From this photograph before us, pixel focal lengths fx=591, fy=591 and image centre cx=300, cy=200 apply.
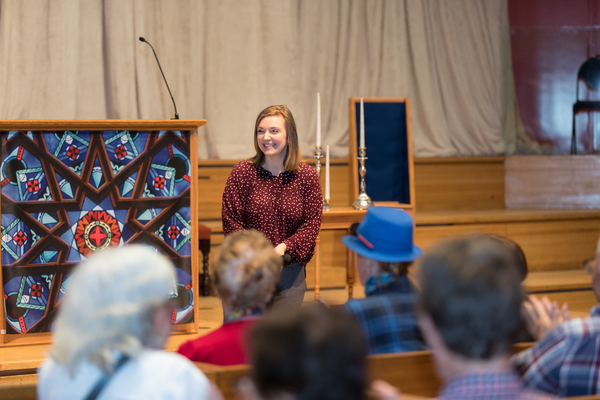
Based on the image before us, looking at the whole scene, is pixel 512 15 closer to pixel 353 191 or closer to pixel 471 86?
pixel 471 86

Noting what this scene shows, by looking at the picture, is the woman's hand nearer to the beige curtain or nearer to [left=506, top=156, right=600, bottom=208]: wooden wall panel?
the beige curtain

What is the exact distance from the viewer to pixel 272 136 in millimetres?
2729

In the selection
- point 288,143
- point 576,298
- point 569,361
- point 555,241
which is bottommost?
point 576,298

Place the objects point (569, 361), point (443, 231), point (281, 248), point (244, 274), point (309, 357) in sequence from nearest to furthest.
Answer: point (309, 357) < point (569, 361) < point (244, 274) < point (281, 248) < point (443, 231)

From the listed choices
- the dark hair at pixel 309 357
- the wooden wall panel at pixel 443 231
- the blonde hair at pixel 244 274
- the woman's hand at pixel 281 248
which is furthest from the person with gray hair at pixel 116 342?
the wooden wall panel at pixel 443 231

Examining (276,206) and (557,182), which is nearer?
(276,206)

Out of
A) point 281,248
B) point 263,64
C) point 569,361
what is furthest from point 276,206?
point 263,64

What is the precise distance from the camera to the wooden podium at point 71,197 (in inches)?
104

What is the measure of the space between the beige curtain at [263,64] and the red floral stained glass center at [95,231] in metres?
2.32

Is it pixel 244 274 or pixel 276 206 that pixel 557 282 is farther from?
pixel 244 274

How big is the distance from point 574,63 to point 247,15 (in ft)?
10.9

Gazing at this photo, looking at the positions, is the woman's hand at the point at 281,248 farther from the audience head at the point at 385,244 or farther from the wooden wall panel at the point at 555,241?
the wooden wall panel at the point at 555,241

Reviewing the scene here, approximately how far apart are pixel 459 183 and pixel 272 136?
9.99 ft

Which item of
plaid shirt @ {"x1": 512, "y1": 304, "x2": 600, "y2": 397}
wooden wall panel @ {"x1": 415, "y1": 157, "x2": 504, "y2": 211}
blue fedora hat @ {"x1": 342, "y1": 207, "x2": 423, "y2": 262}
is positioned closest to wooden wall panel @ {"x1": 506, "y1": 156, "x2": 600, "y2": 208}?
wooden wall panel @ {"x1": 415, "y1": 157, "x2": 504, "y2": 211}
